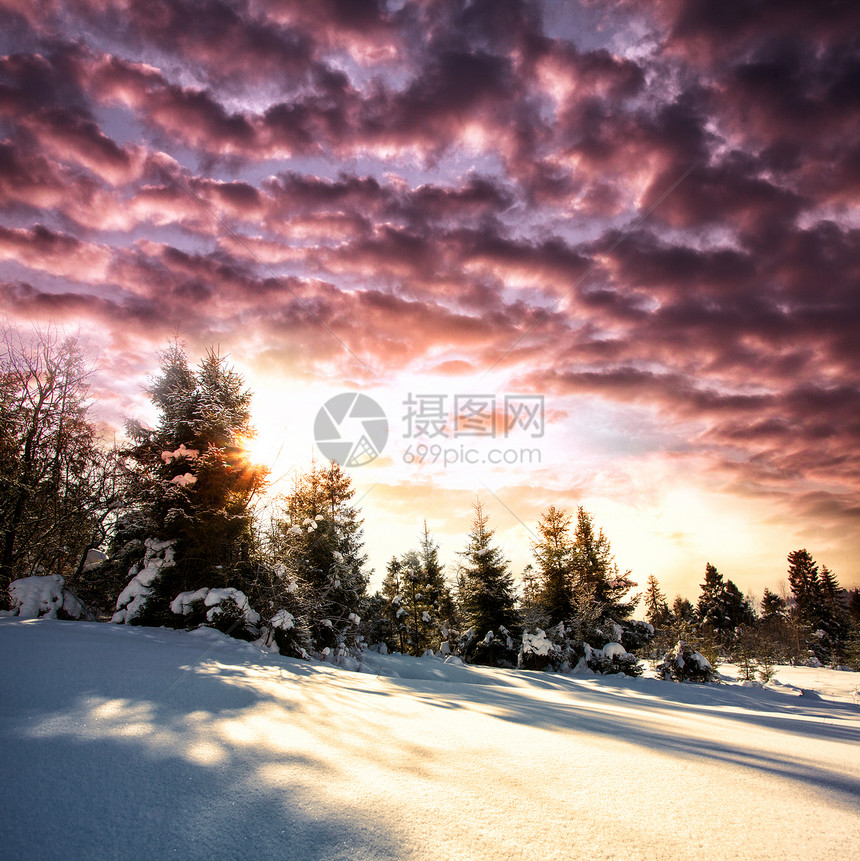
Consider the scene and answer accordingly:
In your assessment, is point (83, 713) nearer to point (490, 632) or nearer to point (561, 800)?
point (561, 800)

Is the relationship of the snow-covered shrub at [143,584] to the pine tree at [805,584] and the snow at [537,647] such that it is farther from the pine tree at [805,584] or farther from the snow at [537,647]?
the pine tree at [805,584]

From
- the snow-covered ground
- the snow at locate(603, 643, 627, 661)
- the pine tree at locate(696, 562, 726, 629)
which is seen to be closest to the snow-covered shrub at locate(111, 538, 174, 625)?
the snow-covered ground

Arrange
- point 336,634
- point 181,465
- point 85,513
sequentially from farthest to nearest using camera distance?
point 336,634 → point 85,513 → point 181,465

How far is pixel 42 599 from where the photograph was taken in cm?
732

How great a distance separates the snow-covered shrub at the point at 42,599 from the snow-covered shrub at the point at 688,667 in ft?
56.9

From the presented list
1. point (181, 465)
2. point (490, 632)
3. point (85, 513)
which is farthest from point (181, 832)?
point (490, 632)

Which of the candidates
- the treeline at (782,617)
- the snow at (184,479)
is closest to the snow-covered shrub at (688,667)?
the snow at (184,479)

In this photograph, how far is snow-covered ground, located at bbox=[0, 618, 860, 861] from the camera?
1.39 metres

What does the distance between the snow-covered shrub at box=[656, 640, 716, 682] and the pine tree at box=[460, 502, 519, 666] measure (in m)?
7.12

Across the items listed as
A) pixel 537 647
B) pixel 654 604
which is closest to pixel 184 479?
pixel 537 647

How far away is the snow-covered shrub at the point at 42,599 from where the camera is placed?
7090mm

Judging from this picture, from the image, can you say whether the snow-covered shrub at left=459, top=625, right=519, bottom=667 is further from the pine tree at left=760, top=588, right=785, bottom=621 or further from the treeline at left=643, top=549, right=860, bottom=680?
the pine tree at left=760, top=588, right=785, bottom=621

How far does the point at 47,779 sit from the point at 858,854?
9.79ft

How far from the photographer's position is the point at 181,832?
1387 mm
